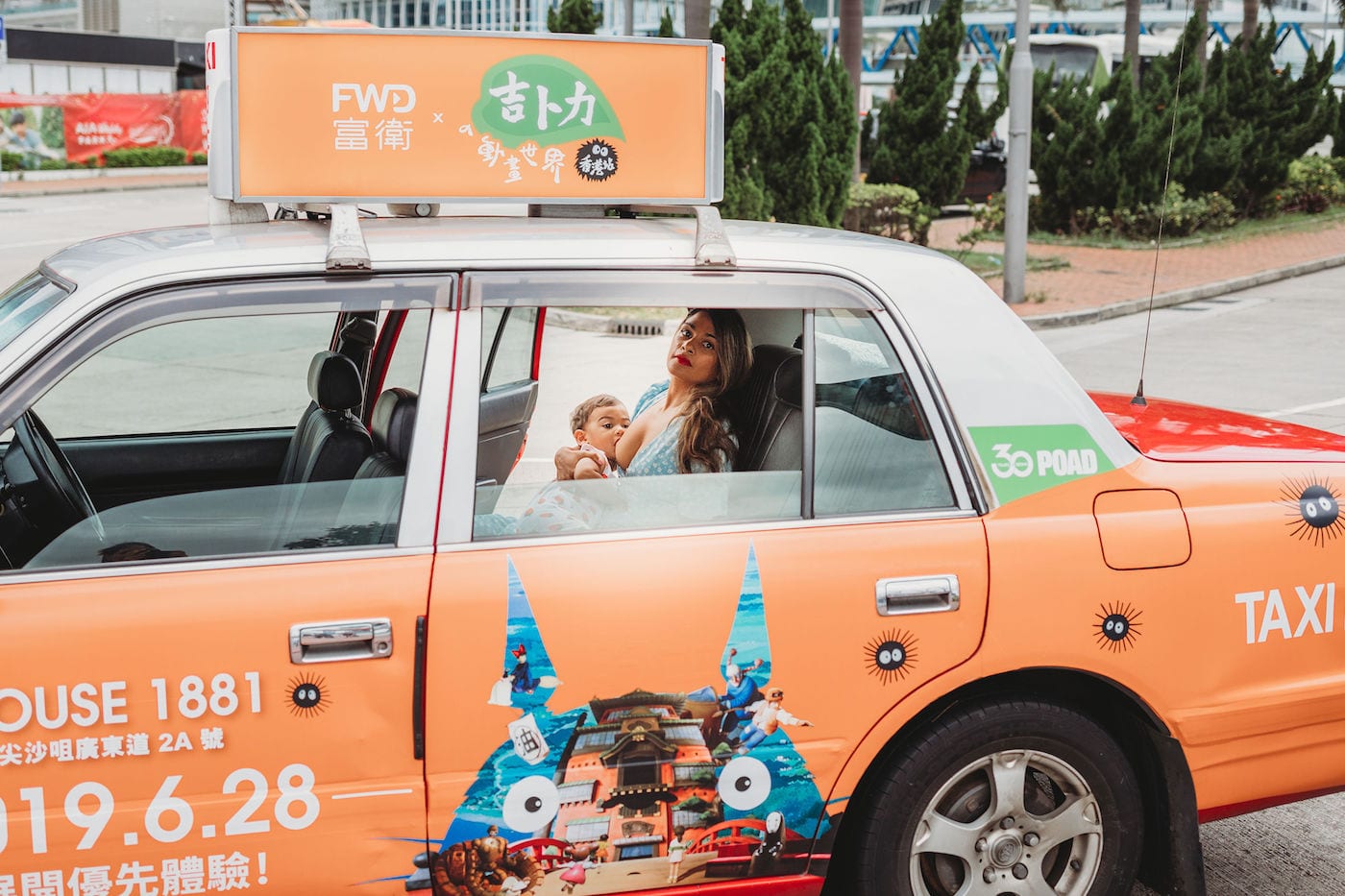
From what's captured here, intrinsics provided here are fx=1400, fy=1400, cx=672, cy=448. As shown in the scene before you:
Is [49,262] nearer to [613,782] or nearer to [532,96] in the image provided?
[532,96]

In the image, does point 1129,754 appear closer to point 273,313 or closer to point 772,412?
point 772,412

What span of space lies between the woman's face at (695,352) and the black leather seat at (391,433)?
642 millimetres

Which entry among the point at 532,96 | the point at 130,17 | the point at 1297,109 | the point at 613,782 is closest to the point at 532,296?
the point at 532,96

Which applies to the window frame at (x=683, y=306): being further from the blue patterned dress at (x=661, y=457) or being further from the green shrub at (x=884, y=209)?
the green shrub at (x=884, y=209)

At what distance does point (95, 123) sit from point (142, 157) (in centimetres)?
147

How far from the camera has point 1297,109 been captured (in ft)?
80.8

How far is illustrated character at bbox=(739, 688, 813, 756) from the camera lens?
2840 millimetres

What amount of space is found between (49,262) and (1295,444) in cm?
297

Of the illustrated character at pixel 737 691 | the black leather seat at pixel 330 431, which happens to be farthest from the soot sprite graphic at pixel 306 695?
the illustrated character at pixel 737 691

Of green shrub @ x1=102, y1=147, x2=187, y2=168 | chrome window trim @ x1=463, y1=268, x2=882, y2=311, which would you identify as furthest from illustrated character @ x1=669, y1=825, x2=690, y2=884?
green shrub @ x1=102, y1=147, x2=187, y2=168

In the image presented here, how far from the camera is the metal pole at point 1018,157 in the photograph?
48.5 feet

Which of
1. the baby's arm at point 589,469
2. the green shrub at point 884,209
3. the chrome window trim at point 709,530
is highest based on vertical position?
the green shrub at point 884,209

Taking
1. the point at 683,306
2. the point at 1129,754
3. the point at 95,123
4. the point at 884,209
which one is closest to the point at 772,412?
the point at 683,306

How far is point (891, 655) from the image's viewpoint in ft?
9.51
